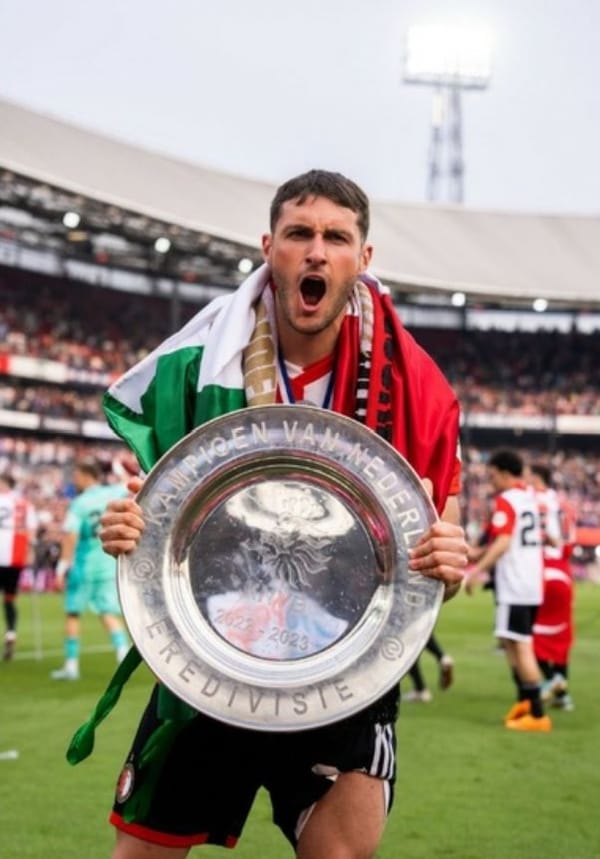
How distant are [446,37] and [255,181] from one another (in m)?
12.8

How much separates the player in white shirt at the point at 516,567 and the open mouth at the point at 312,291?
7.75 m

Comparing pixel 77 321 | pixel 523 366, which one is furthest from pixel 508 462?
pixel 523 366

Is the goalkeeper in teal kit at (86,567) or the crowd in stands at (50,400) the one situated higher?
the crowd in stands at (50,400)

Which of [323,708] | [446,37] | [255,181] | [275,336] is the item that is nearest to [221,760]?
[323,708]

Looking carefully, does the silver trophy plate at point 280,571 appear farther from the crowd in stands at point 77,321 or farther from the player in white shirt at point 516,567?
the crowd in stands at point 77,321

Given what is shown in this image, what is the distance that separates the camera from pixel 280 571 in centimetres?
345

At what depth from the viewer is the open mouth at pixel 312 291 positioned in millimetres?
3523

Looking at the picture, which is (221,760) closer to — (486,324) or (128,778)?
(128,778)

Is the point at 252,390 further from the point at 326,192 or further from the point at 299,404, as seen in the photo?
the point at 326,192

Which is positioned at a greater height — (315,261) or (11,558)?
(315,261)

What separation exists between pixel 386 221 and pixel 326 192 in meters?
47.9

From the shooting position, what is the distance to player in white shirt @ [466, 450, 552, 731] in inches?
433

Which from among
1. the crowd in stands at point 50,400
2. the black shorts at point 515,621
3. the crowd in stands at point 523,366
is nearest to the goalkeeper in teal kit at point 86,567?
the black shorts at point 515,621

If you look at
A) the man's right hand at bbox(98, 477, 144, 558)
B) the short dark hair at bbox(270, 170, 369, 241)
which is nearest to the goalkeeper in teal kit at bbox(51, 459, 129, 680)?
the short dark hair at bbox(270, 170, 369, 241)
